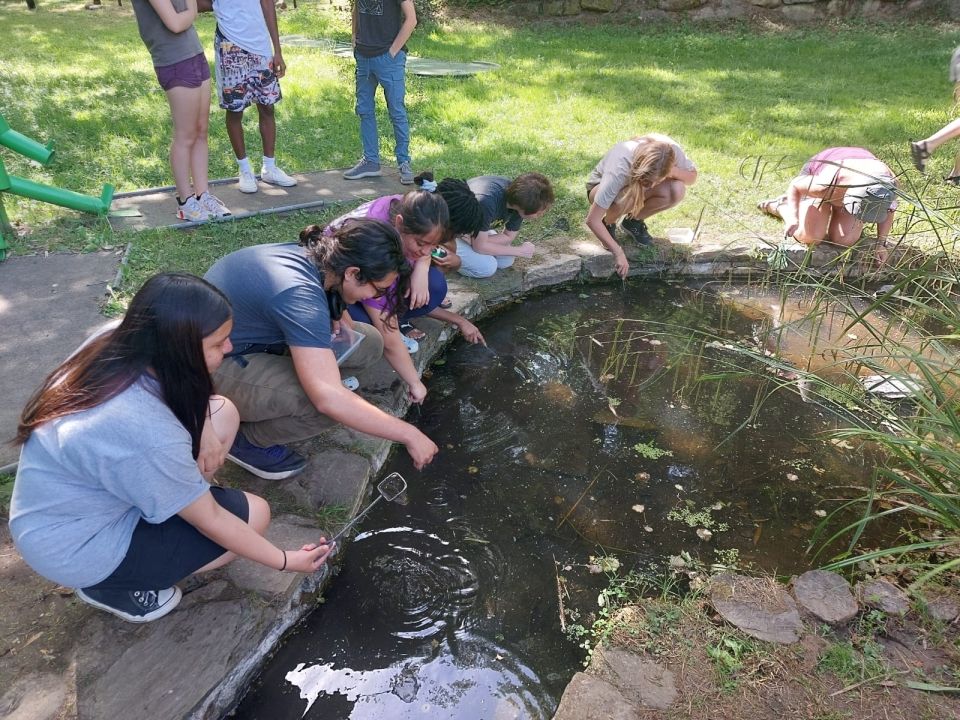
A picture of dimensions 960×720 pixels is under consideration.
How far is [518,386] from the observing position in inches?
118

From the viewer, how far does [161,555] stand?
161cm

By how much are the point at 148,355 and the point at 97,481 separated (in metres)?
0.29

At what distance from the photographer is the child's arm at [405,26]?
13.9 feet

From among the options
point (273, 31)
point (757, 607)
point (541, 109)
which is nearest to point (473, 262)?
point (273, 31)

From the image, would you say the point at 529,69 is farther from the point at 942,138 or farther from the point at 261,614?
the point at 261,614

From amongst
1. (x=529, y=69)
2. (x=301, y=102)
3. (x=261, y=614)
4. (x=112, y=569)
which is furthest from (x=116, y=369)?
(x=529, y=69)

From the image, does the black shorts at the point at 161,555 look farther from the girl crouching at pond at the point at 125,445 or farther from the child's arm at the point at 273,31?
the child's arm at the point at 273,31

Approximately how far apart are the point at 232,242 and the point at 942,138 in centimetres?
390

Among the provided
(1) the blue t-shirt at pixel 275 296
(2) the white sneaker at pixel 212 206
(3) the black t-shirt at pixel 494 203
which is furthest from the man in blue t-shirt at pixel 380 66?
(1) the blue t-shirt at pixel 275 296

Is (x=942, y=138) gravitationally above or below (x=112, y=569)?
above

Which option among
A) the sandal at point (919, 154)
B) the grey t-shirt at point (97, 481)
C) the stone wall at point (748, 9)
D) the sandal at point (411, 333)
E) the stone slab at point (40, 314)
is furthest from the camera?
the stone wall at point (748, 9)

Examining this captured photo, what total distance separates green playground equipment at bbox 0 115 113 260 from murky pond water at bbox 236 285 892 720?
7.21 feet

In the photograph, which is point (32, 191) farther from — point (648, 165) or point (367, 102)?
point (648, 165)

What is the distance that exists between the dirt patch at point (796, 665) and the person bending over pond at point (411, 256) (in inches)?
45.5
